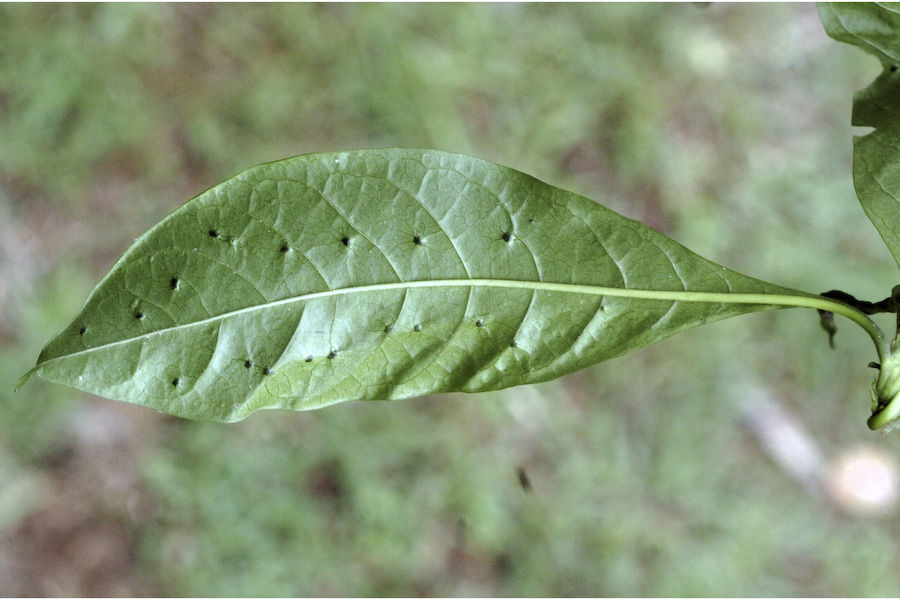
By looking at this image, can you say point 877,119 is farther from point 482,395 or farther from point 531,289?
point 482,395

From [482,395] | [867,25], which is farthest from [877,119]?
[482,395]

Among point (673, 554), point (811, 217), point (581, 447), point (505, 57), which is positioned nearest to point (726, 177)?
point (811, 217)

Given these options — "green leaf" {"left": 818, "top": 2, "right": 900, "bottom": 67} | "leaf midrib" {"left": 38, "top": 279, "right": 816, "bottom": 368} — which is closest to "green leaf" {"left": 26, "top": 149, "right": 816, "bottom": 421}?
"leaf midrib" {"left": 38, "top": 279, "right": 816, "bottom": 368}

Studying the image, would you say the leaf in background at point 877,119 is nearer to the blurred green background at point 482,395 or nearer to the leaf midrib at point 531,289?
the leaf midrib at point 531,289

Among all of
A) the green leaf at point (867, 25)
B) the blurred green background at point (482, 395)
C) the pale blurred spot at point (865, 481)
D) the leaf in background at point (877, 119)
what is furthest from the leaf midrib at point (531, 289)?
the pale blurred spot at point (865, 481)

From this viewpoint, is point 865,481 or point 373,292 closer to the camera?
point 373,292

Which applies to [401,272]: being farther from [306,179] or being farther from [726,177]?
[726,177]
